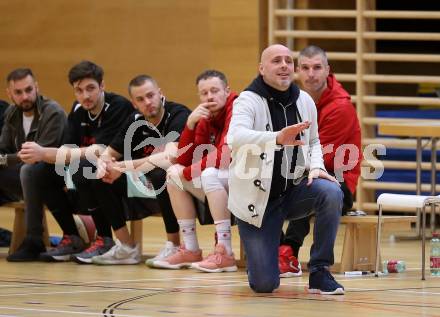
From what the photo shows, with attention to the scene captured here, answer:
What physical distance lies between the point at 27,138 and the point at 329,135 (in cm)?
240

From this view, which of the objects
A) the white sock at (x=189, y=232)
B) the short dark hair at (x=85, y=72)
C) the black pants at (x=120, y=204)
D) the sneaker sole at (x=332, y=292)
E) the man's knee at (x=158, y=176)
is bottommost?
the sneaker sole at (x=332, y=292)

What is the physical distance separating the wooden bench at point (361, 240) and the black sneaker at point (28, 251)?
1920 millimetres

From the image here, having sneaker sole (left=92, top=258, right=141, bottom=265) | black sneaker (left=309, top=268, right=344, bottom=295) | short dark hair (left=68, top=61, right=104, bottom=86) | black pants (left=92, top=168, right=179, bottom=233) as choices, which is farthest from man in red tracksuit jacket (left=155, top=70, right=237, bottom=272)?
black sneaker (left=309, top=268, right=344, bottom=295)

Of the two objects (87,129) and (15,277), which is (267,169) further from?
(87,129)

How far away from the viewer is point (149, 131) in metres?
7.90

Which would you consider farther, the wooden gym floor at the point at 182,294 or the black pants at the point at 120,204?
the black pants at the point at 120,204

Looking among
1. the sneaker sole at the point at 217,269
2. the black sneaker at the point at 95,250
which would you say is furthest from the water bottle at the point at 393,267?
the black sneaker at the point at 95,250

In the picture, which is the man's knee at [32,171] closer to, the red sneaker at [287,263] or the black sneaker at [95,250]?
the black sneaker at [95,250]

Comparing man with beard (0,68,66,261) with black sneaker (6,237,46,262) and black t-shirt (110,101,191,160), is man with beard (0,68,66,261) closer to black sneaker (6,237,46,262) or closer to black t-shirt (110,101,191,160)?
black sneaker (6,237,46,262)

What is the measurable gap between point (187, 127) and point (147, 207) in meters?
0.72

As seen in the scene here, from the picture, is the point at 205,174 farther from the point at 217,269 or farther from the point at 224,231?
the point at 217,269

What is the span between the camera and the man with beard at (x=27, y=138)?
827 cm

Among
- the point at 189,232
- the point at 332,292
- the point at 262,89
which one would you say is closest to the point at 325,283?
the point at 332,292

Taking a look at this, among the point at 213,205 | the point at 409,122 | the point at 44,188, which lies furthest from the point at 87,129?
the point at 409,122
